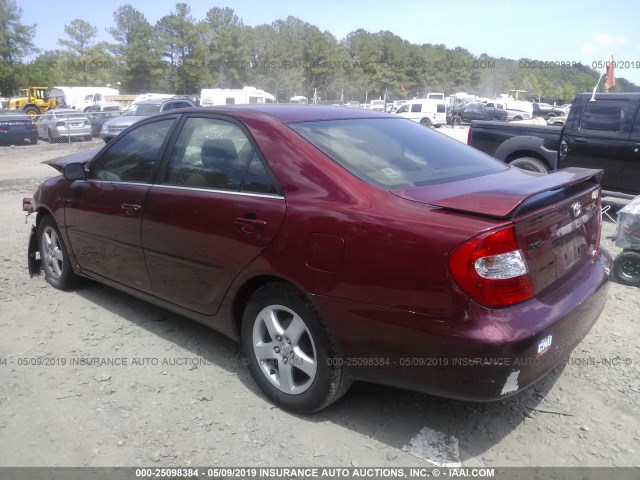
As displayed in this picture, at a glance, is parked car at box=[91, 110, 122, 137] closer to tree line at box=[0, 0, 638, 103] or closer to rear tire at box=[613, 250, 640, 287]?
rear tire at box=[613, 250, 640, 287]

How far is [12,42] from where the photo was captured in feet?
169

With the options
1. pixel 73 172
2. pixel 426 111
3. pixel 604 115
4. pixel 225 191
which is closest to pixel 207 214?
pixel 225 191

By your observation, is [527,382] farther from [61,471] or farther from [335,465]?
[61,471]

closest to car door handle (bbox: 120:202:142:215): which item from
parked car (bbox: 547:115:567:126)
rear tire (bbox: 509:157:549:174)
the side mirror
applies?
the side mirror

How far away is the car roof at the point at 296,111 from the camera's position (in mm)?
3127

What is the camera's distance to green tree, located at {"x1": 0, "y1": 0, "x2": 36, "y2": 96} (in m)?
50.3

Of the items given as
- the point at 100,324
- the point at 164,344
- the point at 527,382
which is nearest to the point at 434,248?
the point at 527,382

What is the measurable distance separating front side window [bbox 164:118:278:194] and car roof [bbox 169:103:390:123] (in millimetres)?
112

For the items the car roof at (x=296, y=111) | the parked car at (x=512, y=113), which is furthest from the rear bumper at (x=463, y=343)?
the parked car at (x=512, y=113)

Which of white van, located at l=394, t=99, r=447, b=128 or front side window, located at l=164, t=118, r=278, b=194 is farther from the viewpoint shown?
white van, located at l=394, t=99, r=447, b=128

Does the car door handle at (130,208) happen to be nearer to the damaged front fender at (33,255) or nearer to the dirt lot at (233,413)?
the dirt lot at (233,413)

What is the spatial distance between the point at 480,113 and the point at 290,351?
3983cm

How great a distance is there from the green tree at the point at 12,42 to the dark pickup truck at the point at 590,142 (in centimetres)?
5352

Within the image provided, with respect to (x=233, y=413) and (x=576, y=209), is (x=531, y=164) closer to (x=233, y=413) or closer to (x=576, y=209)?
(x=576, y=209)
